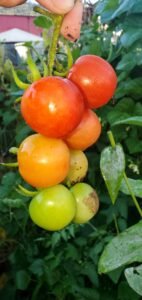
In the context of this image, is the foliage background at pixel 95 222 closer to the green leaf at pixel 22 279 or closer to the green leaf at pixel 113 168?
the green leaf at pixel 22 279

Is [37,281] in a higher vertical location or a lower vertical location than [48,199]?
lower

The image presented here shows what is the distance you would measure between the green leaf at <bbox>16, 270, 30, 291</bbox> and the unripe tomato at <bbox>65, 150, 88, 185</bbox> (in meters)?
0.98

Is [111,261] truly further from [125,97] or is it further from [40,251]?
[40,251]

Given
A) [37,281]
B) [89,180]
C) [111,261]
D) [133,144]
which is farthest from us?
[37,281]

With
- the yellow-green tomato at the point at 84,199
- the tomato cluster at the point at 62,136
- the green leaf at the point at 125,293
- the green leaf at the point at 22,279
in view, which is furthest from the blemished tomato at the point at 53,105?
the green leaf at the point at 22,279

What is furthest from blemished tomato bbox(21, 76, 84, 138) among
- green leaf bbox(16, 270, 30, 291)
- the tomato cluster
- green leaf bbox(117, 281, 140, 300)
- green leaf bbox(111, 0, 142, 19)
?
green leaf bbox(16, 270, 30, 291)

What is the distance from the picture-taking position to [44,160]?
1.89 feet

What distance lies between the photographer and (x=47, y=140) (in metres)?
0.57

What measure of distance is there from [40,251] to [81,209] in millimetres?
1063

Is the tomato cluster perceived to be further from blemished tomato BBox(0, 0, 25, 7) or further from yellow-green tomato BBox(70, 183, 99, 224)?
blemished tomato BBox(0, 0, 25, 7)

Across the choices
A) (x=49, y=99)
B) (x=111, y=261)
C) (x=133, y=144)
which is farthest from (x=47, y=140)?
(x=133, y=144)

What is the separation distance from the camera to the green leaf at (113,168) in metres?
0.51

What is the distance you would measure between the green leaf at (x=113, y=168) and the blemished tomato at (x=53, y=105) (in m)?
0.07

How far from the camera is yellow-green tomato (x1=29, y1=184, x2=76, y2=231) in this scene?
23.7 inches
